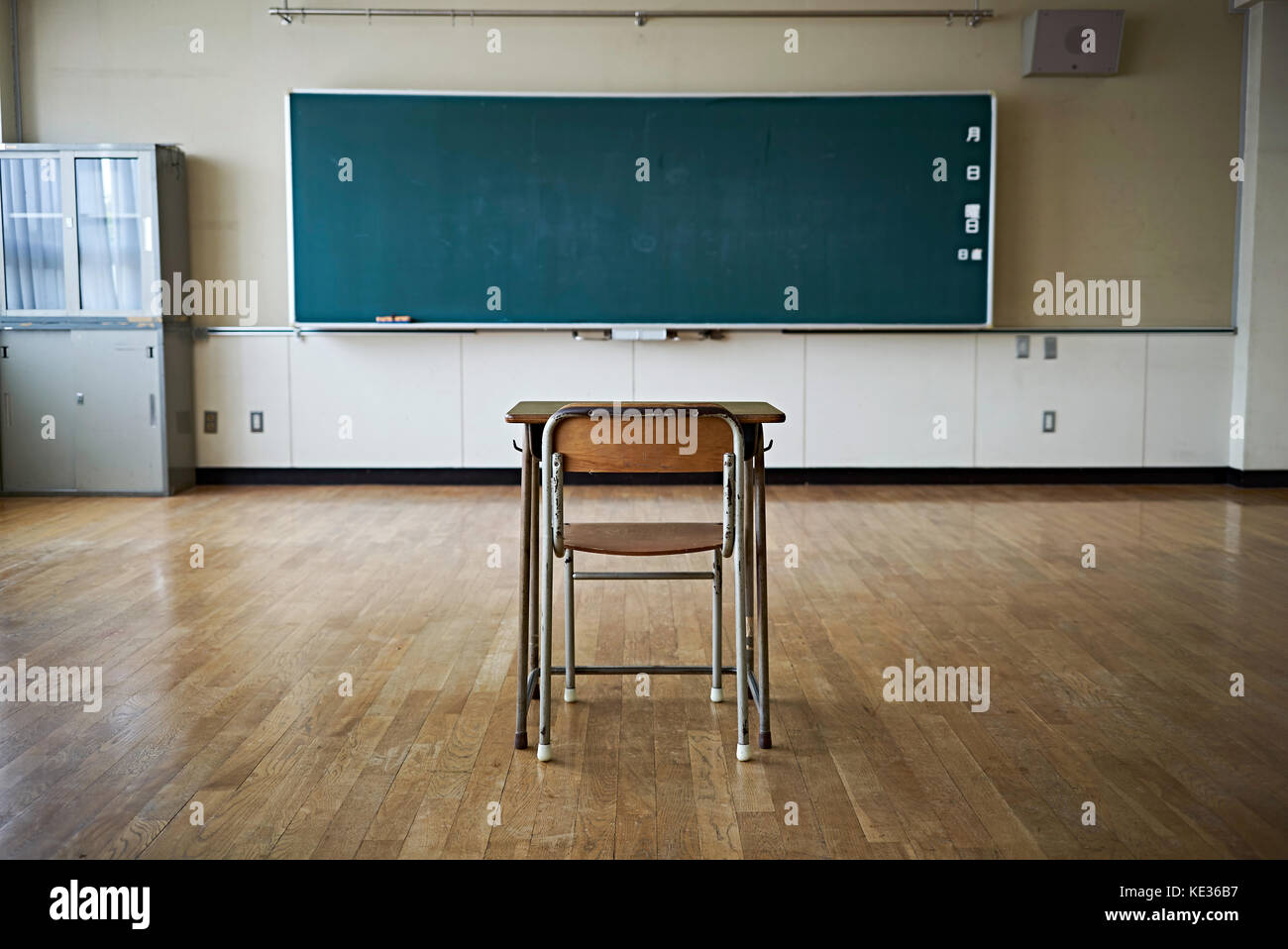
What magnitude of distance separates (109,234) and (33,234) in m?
0.43

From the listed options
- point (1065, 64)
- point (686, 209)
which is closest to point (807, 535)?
point (686, 209)

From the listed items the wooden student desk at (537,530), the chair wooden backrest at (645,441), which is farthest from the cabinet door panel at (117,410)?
the chair wooden backrest at (645,441)

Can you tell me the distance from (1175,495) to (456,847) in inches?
224

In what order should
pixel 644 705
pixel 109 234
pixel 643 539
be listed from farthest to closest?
1. pixel 109 234
2. pixel 644 705
3. pixel 643 539

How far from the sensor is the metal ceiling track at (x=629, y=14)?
6.82m

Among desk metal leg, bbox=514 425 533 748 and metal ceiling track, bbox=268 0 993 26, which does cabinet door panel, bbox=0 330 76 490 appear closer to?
metal ceiling track, bbox=268 0 993 26

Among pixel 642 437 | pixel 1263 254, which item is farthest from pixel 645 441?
pixel 1263 254

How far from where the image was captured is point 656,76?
6.89 metres

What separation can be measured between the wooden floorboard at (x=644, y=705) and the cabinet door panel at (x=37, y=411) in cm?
122

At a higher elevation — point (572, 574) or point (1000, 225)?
point (1000, 225)

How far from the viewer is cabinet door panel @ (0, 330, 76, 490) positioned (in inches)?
264

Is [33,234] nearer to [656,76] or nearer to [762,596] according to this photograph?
[656,76]
